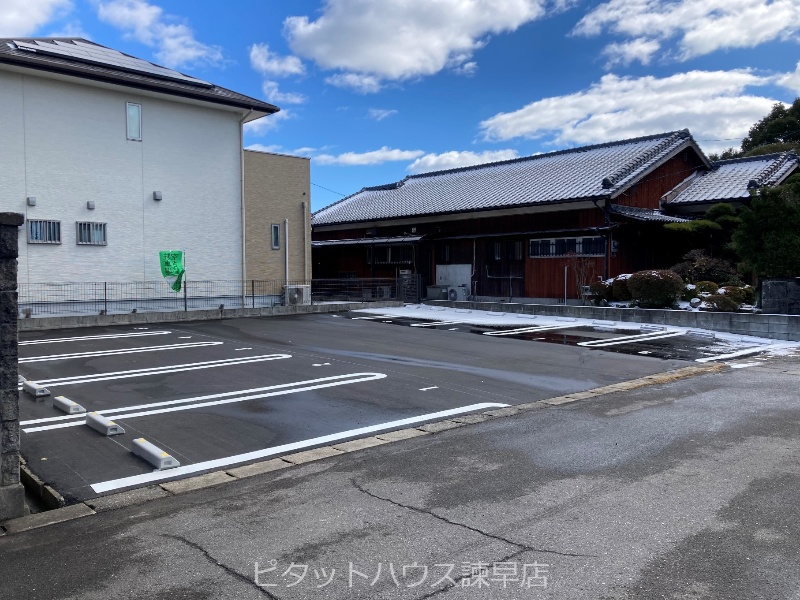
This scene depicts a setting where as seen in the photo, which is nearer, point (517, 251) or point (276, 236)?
point (276, 236)

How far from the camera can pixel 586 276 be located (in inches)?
829

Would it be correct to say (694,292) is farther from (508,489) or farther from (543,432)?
(508,489)

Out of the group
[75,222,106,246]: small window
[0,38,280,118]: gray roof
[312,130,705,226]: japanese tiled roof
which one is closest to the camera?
[0,38,280,118]: gray roof

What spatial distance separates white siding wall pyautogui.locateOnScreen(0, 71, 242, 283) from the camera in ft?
54.0

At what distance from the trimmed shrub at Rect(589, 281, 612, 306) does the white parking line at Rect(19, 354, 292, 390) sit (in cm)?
1115

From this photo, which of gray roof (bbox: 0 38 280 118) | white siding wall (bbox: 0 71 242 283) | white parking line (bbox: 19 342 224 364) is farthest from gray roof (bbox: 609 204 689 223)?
white parking line (bbox: 19 342 224 364)

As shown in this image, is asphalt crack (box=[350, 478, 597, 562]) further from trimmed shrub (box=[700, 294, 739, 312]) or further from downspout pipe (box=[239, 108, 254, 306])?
downspout pipe (box=[239, 108, 254, 306])

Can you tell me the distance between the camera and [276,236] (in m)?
22.2

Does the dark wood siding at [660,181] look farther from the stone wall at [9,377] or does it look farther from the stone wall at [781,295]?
the stone wall at [9,377]

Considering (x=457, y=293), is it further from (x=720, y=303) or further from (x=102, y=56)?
(x=102, y=56)

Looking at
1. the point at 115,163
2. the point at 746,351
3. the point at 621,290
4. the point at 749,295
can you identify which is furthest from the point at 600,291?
the point at 115,163

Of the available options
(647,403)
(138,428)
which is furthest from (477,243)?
(138,428)

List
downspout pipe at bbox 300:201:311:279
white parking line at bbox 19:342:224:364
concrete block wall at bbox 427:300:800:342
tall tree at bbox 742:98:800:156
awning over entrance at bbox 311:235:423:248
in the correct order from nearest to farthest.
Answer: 1. white parking line at bbox 19:342:224:364
2. concrete block wall at bbox 427:300:800:342
3. downspout pipe at bbox 300:201:311:279
4. awning over entrance at bbox 311:235:423:248
5. tall tree at bbox 742:98:800:156

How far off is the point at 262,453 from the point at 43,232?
14344mm
